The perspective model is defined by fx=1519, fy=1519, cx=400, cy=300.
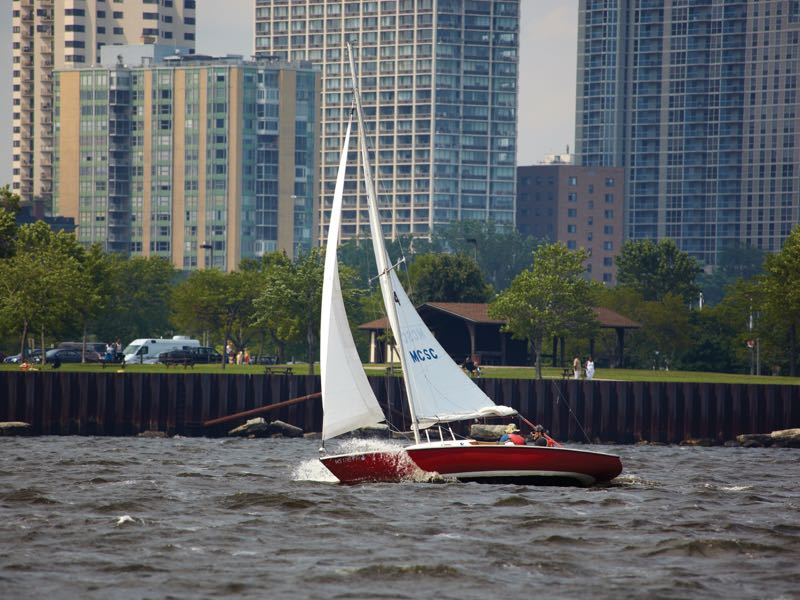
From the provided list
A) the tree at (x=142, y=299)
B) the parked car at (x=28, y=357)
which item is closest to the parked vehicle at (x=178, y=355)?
the parked car at (x=28, y=357)

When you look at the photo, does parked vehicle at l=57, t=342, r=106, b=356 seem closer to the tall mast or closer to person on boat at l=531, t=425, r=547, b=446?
the tall mast

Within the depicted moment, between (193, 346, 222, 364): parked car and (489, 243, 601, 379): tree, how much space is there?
2679cm

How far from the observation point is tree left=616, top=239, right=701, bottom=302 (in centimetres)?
13725

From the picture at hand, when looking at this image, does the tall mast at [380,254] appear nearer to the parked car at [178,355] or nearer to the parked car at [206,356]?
the parked car at [178,355]

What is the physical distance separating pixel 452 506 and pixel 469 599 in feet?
36.7

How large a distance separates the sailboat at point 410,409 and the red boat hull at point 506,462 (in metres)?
0.03

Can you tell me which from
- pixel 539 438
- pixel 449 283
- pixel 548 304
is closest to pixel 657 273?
pixel 449 283

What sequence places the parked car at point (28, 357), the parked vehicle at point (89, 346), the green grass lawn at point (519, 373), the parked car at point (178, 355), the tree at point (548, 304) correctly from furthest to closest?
the parked vehicle at point (89, 346) → the parked car at point (28, 357) → the parked car at point (178, 355) → the tree at point (548, 304) → the green grass lawn at point (519, 373)

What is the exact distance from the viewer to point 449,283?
123 meters

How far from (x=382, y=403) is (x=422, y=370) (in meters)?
24.0

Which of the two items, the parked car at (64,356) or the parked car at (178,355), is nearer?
the parked car at (178,355)

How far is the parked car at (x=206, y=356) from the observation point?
111 metres

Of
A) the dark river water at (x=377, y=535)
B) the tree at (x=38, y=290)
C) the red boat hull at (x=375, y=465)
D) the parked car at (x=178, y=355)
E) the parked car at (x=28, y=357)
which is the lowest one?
the dark river water at (x=377, y=535)

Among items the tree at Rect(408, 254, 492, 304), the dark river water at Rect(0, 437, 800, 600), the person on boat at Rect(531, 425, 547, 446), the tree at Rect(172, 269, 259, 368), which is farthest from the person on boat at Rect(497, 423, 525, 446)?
the tree at Rect(408, 254, 492, 304)
